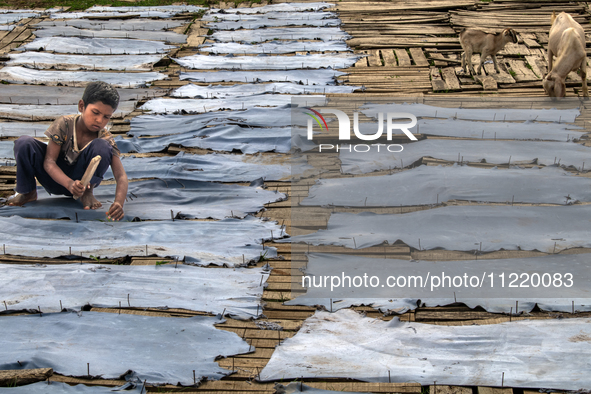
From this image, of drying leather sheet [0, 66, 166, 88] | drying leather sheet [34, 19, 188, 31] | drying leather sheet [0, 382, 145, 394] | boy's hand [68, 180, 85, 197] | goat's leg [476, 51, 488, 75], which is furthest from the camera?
drying leather sheet [34, 19, 188, 31]

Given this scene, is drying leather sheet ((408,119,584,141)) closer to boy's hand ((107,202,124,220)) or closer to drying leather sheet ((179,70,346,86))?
drying leather sheet ((179,70,346,86))

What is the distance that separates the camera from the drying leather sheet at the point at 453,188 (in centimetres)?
398

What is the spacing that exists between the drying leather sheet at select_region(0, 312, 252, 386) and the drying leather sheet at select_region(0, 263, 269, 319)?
0.13 meters

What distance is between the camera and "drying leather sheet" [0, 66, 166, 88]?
697 centimetres

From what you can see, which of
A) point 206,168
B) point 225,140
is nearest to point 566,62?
point 225,140

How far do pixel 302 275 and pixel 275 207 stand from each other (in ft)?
3.17

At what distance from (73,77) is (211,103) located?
2.20 metres

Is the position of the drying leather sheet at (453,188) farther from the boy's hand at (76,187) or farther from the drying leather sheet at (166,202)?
the boy's hand at (76,187)

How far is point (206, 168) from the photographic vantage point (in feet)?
15.7

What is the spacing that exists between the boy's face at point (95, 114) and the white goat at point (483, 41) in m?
5.03

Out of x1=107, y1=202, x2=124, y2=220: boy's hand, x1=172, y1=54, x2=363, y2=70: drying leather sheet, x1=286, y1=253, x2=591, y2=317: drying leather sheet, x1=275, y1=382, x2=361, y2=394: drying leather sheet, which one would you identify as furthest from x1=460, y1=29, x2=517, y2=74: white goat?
x1=275, y1=382, x2=361, y2=394: drying leather sheet

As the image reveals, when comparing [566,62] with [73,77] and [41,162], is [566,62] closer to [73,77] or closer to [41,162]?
[41,162]

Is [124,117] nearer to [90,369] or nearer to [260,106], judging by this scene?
[260,106]

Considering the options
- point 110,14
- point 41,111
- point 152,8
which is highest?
point 152,8
